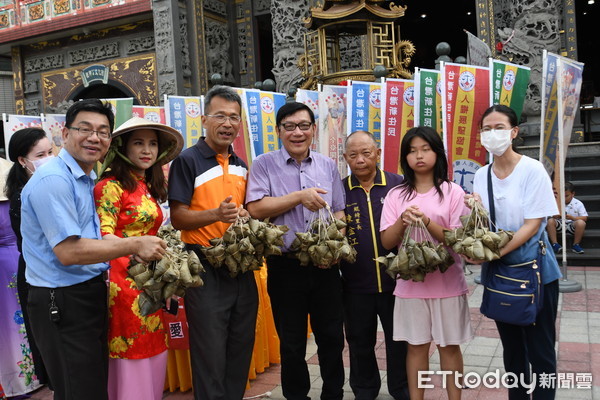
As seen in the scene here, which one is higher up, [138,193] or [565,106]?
[565,106]

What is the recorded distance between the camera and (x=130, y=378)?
2.37m

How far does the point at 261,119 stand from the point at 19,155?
3.35m

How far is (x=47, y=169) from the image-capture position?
2.09 metres

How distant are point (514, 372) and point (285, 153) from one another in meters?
1.70

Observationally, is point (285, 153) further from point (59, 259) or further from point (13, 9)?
point (13, 9)

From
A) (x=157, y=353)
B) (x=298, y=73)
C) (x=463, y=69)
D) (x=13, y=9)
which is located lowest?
(x=157, y=353)

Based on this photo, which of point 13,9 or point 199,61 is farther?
point 13,9

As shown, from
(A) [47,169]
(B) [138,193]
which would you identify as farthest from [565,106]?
(A) [47,169]

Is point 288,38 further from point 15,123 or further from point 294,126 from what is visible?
point 294,126

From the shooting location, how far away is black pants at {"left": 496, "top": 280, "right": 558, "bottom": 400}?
8.33 ft

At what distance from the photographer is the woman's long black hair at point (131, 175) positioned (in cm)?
240

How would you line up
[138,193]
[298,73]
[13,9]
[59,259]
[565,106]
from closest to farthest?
1. [59,259]
2. [138,193]
3. [565,106]
4. [298,73]
5. [13,9]

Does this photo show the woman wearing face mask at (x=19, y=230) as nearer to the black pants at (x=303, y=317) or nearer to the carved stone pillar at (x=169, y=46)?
the black pants at (x=303, y=317)

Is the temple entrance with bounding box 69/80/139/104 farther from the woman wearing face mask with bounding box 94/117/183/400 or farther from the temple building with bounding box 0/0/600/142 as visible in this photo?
the woman wearing face mask with bounding box 94/117/183/400
